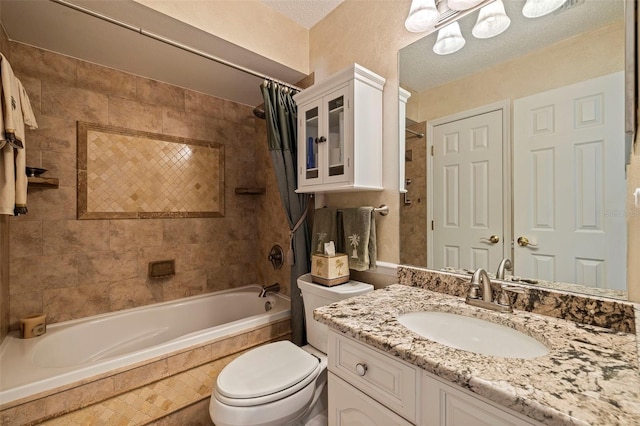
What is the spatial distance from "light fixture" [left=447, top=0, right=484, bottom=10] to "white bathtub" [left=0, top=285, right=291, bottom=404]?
1.96 metres

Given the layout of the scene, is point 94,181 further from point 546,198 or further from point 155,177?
point 546,198

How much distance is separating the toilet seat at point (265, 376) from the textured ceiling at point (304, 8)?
2135mm

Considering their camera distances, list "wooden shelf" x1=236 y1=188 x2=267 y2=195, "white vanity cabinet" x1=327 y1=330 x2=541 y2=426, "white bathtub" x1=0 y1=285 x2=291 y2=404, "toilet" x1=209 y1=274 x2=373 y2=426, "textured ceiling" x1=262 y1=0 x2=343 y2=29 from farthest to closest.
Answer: "wooden shelf" x1=236 y1=188 x2=267 y2=195, "textured ceiling" x1=262 y1=0 x2=343 y2=29, "white bathtub" x1=0 y1=285 x2=291 y2=404, "toilet" x1=209 y1=274 x2=373 y2=426, "white vanity cabinet" x1=327 y1=330 x2=541 y2=426

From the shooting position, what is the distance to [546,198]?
3.13ft

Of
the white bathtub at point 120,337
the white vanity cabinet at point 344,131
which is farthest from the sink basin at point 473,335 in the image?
the white bathtub at point 120,337

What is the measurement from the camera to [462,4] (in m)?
1.17

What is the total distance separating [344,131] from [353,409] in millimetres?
1248

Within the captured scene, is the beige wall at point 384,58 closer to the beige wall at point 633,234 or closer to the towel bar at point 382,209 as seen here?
the towel bar at point 382,209

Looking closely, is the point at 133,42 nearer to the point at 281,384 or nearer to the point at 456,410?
the point at 281,384

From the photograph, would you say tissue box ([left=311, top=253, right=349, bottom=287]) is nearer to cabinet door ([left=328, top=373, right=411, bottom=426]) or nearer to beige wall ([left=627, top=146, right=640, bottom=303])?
cabinet door ([left=328, top=373, right=411, bottom=426])

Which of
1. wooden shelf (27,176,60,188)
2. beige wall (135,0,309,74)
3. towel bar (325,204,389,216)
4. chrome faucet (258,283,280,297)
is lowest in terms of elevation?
chrome faucet (258,283,280,297)

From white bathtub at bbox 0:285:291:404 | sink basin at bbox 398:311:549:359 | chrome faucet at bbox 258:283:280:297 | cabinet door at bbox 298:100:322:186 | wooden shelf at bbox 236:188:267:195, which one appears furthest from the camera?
wooden shelf at bbox 236:188:267:195

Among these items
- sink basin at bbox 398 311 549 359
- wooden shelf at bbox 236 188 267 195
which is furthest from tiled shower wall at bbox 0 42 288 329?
sink basin at bbox 398 311 549 359

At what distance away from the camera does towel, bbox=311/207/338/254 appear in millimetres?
1656
